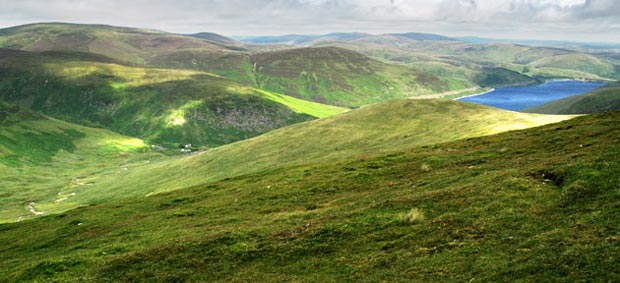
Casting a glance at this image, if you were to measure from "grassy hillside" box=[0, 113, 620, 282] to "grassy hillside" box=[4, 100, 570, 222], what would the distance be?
54077 millimetres

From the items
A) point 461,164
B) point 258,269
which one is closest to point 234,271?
point 258,269

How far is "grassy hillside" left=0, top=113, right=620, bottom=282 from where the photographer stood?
2644 cm

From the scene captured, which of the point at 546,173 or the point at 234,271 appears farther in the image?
the point at 546,173

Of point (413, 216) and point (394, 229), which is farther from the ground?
point (413, 216)

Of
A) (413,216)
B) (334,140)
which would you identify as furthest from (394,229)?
(334,140)

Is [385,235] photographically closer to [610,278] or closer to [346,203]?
[346,203]

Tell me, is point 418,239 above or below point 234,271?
above

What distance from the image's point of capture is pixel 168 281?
3272cm

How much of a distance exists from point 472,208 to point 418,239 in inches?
246

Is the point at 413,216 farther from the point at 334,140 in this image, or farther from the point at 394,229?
the point at 334,140

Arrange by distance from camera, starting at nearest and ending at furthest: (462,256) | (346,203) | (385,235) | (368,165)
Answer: (462,256), (385,235), (346,203), (368,165)

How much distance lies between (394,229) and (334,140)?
101174mm

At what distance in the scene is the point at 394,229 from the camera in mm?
34594

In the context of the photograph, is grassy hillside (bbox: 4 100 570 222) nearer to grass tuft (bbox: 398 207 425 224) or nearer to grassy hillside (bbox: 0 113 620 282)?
grassy hillside (bbox: 0 113 620 282)
